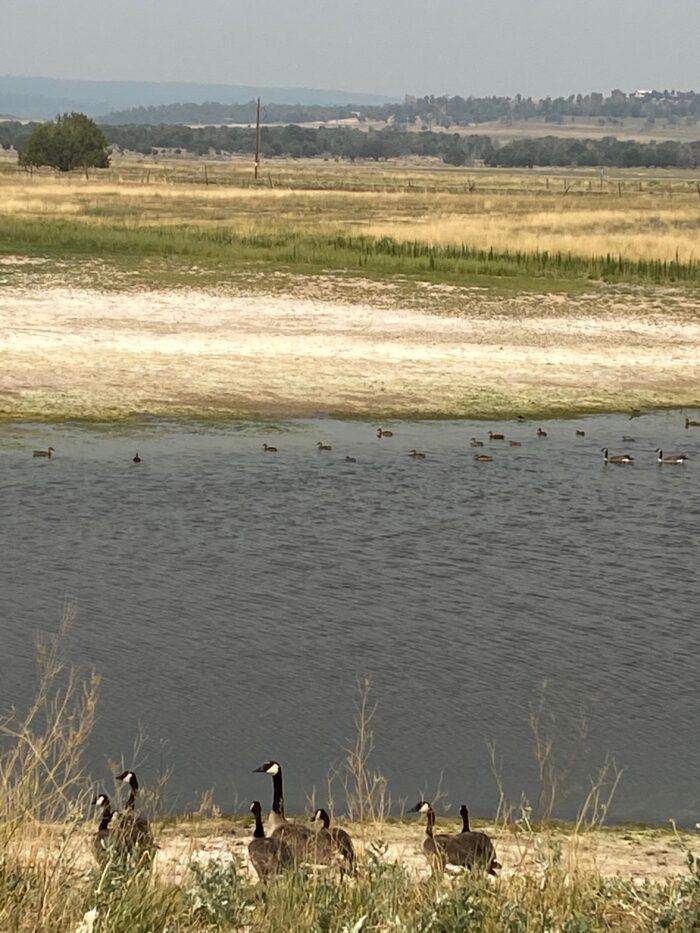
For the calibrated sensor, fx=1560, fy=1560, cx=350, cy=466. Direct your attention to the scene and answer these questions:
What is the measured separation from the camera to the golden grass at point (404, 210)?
164 feet

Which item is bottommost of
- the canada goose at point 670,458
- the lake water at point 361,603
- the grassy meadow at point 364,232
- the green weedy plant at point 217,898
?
the canada goose at point 670,458

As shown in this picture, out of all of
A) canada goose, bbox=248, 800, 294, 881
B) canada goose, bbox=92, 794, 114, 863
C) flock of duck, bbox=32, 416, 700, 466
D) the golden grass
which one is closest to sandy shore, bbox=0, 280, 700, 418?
flock of duck, bbox=32, 416, 700, 466

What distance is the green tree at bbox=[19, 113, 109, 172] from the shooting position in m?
106

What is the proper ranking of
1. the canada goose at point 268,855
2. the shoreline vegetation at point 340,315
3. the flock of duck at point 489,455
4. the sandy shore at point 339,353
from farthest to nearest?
the shoreline vegetation at point 340,315 < the sandy shore at point 339,353 < the flock of duck at point 489,455 < the canada goose at point 268,855

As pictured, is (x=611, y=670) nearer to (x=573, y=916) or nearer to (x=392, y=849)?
(x=392, y=849)

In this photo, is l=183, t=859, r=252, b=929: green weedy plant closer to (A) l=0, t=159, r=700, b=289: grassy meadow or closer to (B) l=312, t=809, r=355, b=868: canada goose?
(B) l=312, t=809, r=355, b=868: canada goose

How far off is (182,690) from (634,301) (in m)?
28.3

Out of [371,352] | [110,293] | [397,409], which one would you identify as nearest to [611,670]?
[397,409]

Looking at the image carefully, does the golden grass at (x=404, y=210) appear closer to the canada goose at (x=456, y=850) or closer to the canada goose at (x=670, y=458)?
the canada goose at (x=670, y=458)

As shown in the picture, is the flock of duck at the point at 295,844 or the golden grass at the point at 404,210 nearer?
the flock of duck at the point at 295,844

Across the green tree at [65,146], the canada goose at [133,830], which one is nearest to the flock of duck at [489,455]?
the canada goose at [133,830]

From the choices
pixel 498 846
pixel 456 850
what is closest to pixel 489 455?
pixel 498 846

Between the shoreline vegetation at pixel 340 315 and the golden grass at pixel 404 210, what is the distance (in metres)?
0.28

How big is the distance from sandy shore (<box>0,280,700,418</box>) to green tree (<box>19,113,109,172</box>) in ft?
230
